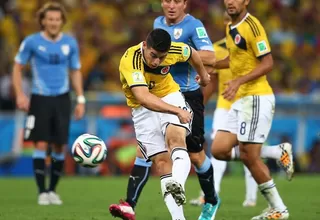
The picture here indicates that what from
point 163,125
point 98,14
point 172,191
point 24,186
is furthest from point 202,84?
point 98,14

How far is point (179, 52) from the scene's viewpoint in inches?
321

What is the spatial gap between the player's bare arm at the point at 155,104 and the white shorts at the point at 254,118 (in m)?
1.68

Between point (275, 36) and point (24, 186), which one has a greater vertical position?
point (275, 36)

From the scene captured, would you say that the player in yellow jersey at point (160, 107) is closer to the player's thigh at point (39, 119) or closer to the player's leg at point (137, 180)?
the player's leg at point (137, 180)

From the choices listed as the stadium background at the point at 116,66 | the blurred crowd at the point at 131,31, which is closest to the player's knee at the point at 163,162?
the stadium background at the point at 116,66

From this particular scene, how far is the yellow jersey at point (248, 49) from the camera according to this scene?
30.6ft

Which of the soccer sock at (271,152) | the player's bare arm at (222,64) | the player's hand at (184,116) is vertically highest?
the player's bare arm at (222,64)

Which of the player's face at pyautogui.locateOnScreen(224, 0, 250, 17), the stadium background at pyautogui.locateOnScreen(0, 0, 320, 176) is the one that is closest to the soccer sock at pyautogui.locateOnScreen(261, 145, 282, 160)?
the player's face at pyautogui.locateOnScreen(224, 0, 250, 17)

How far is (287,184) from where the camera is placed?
603 inches

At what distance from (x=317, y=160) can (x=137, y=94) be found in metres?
11.6

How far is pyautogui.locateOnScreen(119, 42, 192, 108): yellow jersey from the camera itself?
789 centimetres

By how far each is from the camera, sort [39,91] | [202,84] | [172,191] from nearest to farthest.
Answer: [172,191] < [202,84] < [39,91]

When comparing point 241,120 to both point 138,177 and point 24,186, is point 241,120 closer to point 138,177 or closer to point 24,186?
point 138,177

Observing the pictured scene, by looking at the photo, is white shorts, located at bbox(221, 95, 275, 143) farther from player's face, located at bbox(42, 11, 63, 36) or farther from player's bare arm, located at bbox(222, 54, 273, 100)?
player's face, located at bbox(42, 11, 63, 36)
